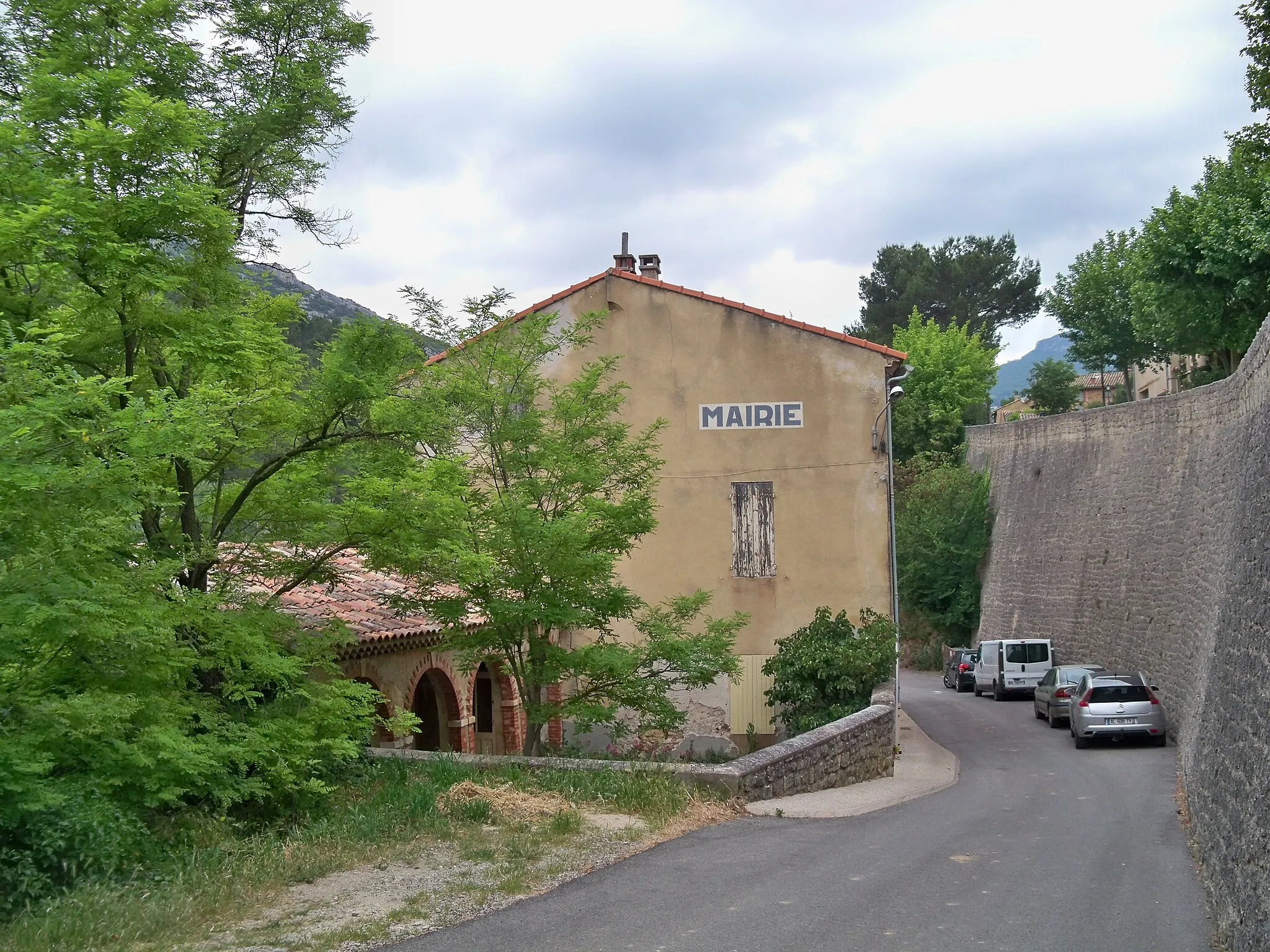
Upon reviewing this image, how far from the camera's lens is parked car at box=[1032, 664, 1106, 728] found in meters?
23.9

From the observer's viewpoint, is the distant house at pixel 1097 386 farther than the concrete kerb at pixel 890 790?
Yes

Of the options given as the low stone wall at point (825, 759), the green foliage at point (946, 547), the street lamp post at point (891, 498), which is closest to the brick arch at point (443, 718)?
the low stone wall at point (825, 759)

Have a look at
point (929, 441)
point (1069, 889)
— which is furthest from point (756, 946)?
point (929, 441)

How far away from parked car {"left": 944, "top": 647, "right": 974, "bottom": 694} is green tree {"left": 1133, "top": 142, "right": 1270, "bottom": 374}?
1208cm

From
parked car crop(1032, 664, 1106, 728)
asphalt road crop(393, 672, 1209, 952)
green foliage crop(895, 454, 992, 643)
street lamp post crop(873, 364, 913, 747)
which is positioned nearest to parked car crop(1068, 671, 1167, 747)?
parked car crop(1032, 664, 1106, 728)

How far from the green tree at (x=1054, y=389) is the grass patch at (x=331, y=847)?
45.3 metres

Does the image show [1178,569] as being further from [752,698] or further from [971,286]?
[971,286]

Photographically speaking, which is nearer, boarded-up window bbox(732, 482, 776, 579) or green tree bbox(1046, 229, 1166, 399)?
boarded-up window bbox(732, 482, 776, 579)

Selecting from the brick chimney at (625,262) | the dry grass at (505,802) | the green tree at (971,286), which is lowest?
the dry grass at (505,802)

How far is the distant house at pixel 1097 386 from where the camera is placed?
66.7 meters

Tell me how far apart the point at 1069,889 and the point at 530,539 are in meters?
7.14

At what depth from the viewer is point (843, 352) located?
67.6 feet

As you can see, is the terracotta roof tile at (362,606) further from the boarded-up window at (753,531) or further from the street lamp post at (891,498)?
the street lamp post at (891,498)

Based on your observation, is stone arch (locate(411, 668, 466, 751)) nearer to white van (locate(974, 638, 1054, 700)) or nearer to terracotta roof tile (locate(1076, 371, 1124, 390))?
white van (locate(974, 638, 1054, 700))
